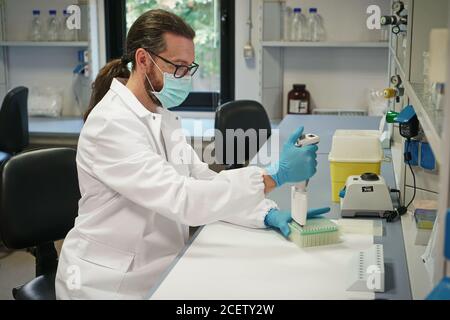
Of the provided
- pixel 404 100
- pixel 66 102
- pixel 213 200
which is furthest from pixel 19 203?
pixel 66 102

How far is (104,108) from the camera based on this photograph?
5.19 ft

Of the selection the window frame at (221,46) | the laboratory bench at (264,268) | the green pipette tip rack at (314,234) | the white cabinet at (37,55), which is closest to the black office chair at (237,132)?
the window frame at (221,46)

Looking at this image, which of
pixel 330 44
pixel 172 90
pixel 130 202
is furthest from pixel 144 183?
pixel 330 44

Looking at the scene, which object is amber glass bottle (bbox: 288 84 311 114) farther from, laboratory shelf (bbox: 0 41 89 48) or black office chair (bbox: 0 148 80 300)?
black office chair (bbox: 0 148 80 300)

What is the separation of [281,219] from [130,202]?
45cm

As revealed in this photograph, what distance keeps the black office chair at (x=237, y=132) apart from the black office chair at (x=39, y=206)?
1182 mm

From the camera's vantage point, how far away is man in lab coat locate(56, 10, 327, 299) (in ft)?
4.86

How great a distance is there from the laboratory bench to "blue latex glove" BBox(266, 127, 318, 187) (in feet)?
0.65

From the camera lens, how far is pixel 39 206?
6.38ft

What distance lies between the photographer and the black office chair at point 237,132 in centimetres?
312

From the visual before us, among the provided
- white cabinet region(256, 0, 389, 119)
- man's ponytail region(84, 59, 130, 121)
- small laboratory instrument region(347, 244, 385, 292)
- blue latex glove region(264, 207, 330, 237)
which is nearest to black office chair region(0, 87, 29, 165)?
white cabinet region(256, 0, 389, 119)

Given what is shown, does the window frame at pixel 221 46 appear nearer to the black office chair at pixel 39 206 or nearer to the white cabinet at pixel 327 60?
Answer: the white cabinet at pixel 327 60
